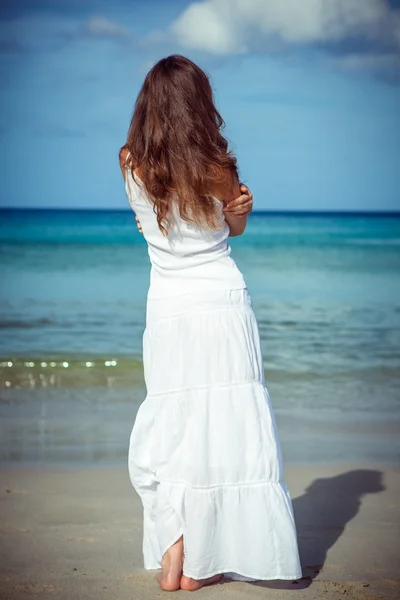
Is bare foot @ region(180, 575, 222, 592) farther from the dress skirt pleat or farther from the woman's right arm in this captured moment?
the woman's right arm

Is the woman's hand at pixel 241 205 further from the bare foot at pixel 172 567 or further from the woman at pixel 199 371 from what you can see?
the bare foot at pixel 172 567

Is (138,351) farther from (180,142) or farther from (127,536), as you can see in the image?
(180,142)

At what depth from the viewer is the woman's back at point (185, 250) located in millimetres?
2883

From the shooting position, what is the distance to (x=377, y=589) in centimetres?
302

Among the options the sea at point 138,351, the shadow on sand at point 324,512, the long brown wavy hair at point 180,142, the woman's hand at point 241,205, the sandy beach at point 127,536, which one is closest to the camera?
the long brown wavy hair at point 180,142

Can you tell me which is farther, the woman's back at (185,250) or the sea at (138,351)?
the sea at (138,351)

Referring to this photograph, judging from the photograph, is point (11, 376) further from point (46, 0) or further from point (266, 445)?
point (46, 0)

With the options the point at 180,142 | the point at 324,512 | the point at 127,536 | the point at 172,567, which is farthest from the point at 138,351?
the point at 180,142

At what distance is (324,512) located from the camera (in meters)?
3.89

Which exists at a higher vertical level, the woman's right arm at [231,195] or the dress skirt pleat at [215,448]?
the woman's right arm at [231,195]

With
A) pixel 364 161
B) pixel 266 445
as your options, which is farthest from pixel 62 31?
pixel 266 445

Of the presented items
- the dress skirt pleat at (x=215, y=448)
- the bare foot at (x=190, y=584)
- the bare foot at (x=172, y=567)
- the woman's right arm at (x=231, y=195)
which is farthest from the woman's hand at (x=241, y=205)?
the bare foot at (x=190, y=584)

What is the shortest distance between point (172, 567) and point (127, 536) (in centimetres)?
64

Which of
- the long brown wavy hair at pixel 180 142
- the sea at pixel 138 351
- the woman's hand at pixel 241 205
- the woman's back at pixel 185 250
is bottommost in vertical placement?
the sea at pixel 138 351
